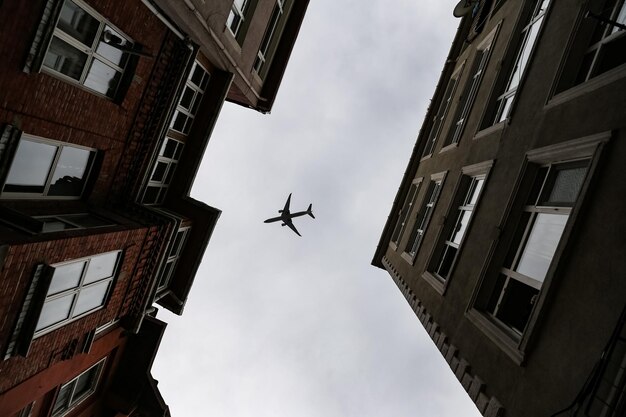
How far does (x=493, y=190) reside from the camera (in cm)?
1096

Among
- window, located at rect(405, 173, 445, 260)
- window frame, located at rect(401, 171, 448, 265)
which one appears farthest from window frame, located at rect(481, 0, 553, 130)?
→ window, located at rect(405, 173, 445, 260)

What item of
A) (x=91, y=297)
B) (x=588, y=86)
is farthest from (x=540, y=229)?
(x=91, y=297)

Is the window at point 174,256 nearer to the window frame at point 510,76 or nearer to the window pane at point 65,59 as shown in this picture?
the window pane at point 65,59

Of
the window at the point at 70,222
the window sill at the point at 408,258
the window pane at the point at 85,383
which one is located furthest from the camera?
the window sill at the point at 408,258

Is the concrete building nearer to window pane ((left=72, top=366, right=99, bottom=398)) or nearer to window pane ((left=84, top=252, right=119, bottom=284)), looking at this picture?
window pane ((left=84, top=252, right=119, bottom=284))

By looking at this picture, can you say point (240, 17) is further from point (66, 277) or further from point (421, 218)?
point (421, 218)

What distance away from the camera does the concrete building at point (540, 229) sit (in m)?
6.05

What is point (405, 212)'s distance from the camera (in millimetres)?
24281

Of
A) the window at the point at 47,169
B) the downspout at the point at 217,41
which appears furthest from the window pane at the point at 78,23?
the downspout at the point at 217,41

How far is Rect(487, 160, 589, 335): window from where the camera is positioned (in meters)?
7.97

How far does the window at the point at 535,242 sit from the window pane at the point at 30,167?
35.3ft

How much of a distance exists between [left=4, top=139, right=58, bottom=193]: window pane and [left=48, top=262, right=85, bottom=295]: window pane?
1870 millimetres

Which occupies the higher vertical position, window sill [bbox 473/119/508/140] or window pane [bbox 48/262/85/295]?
window sill [bbox 473/119/508/140]

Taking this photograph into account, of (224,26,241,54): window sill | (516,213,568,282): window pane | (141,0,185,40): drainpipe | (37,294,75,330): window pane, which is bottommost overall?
(37,294,75,330): window pane
